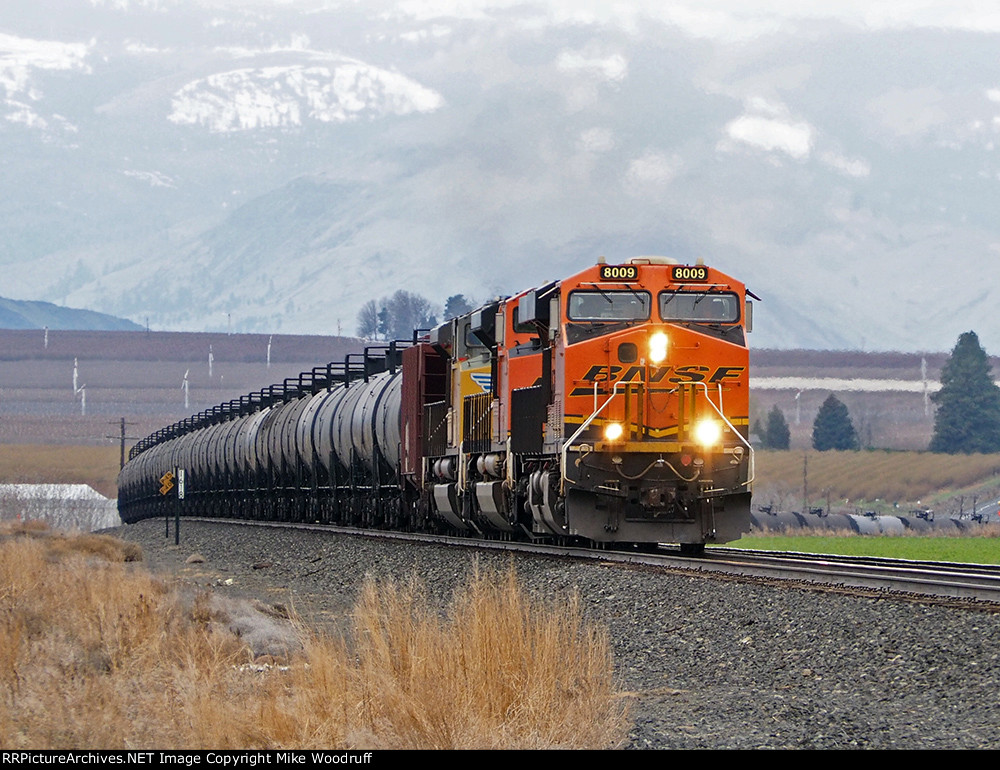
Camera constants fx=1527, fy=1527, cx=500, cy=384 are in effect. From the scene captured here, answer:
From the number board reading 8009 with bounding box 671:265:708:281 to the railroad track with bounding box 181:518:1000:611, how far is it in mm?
3812

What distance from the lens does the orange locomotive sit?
20094 millimetres

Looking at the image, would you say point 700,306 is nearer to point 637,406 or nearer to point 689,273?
point 689,273

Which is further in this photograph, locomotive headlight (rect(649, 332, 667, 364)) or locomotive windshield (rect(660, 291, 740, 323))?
locomotive windshield (rect(660, 291, 740, 323))

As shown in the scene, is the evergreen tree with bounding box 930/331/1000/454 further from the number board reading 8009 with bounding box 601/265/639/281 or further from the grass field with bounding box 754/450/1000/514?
the number board reading 8009 with bounding box 601/265/639/281

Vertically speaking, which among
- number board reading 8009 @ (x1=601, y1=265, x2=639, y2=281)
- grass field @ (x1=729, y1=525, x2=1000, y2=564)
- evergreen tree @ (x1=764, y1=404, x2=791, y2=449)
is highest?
evergreen tree @ (x1=764, y1=404, x2=791, y2=449)

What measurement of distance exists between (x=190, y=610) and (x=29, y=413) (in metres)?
177

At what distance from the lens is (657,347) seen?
20359 millimetres

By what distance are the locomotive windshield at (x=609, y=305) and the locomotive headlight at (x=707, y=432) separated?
5.33 feet

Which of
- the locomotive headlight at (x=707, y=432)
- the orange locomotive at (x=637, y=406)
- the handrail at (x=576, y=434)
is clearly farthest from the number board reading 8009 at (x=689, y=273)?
the locomotive headlight at (x=707, y=432)

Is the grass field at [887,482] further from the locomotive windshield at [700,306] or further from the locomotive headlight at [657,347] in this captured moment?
the locomotive headlight at [657,347]

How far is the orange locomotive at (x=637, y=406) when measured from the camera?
2009 centimetres

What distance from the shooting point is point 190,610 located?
1602 centimetres

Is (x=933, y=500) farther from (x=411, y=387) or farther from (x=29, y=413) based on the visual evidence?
(x=29, y=413)

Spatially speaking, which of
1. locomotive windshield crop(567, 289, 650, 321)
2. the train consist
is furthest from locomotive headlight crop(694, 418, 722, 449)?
locomotive windshield crop(567, 289, 650, 321)
